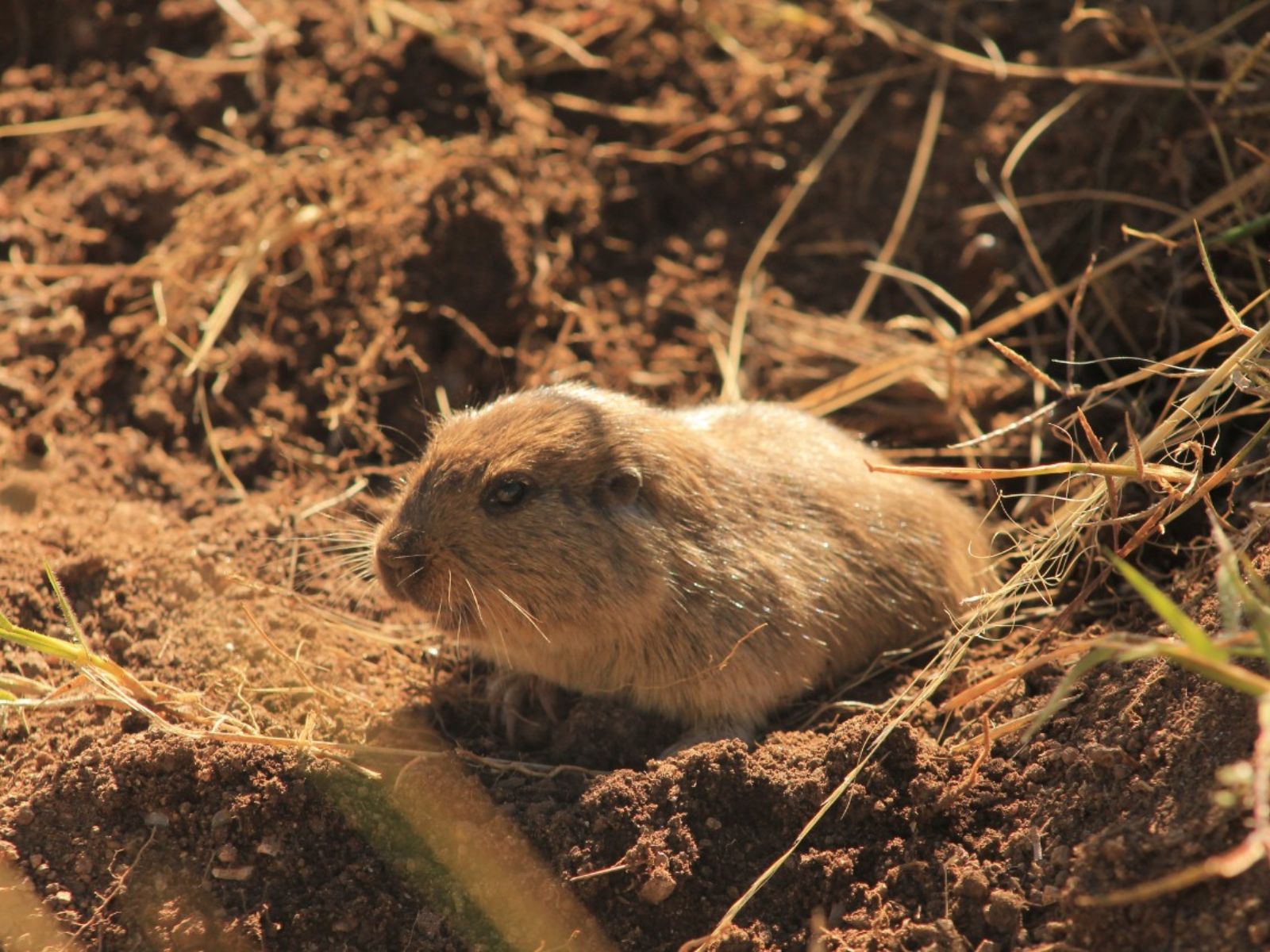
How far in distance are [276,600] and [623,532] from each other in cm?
142

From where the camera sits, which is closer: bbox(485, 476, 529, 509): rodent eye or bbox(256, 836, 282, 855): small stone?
bbox(256, 836, 282, 855): small stone

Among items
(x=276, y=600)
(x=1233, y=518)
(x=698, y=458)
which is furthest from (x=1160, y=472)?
(x=276, y=600)

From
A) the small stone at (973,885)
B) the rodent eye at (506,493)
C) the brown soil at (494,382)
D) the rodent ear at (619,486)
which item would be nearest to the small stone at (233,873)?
the brown soil at (494,382)

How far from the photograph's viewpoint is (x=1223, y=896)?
2893mm

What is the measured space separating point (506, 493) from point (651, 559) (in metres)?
0.57

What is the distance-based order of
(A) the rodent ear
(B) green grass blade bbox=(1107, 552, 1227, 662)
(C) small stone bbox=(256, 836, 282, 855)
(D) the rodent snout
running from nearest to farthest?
(B) green grass blade bbox=(1107, 552, 1227, 662) < (C) small stone bbox=(256, 836, 282, 855) < (D) the rodent snout < (A) the rodent ear

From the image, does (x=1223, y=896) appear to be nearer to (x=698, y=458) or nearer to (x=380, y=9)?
(x=698, y=458)

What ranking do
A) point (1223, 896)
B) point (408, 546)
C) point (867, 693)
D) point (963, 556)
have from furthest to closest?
1. point (963, 556)
2. point (867, 693)
3. point (408, 546)
4. point (1223, 896)

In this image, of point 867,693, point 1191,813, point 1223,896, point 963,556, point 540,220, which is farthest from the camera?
point 540,220

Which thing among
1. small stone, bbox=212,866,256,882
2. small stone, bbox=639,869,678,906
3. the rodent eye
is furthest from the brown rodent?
small stone, bbox=212,866,256,882

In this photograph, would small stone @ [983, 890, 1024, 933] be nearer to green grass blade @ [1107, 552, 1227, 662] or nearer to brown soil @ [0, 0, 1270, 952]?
brown soil @ [0, 0, 1270, 952]

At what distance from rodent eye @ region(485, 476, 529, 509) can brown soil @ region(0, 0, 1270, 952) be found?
→ 765 mm

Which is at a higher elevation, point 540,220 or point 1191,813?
point 540,220

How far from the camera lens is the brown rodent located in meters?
4.21
